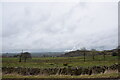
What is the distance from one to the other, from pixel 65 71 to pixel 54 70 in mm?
1606

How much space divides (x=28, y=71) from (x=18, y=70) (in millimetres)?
1521

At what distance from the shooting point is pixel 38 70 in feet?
66.4

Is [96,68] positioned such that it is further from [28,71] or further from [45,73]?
[28,71]

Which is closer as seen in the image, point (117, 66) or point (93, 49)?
point (117, 66)

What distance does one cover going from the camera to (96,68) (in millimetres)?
20938

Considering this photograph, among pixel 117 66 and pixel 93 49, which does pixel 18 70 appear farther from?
pixel 93 49

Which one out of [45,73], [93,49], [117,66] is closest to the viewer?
[45,73]

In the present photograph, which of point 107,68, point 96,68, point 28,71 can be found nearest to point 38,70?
point 28,71

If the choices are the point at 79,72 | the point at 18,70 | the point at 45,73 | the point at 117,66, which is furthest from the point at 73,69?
the point at 18,70

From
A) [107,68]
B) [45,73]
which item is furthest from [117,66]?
[45,73]

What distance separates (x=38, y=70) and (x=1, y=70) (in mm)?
5458

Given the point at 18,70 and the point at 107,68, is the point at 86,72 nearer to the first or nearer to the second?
the point at 107,68

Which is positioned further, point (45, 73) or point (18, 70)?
point (18, 70)

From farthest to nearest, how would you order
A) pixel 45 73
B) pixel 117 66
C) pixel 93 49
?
pixel 93 49
pixel 117 66
pixel 45 73
